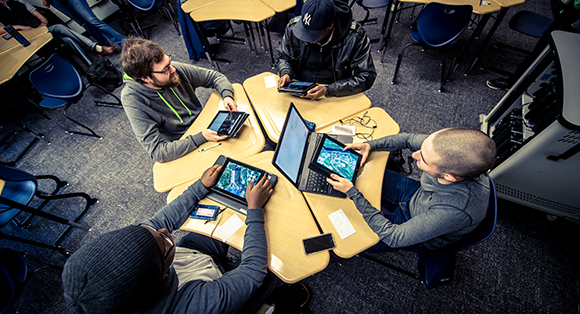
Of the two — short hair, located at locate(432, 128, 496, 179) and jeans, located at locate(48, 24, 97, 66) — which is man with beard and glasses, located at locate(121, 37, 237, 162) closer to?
short hair, located at locate(432, 128, 496, 179)

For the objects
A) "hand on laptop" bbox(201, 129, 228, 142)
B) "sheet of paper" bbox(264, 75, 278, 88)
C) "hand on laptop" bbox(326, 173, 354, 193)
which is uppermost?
"sheet of paper" bbox(264, 75, 278, 88)

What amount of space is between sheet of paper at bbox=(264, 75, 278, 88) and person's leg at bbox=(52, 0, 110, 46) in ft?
12.1

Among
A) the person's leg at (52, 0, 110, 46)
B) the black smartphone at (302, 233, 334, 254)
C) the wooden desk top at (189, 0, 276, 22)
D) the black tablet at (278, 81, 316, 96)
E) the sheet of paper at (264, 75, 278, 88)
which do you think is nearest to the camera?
the black smartphone at (302, 233, 334, 254)

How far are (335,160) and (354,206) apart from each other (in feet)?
1.02

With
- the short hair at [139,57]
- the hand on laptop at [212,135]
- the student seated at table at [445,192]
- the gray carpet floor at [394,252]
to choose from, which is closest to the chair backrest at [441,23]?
the gray carpet floor at [394,252]

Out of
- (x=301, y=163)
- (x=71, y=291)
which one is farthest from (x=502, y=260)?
(x=71, y=291)

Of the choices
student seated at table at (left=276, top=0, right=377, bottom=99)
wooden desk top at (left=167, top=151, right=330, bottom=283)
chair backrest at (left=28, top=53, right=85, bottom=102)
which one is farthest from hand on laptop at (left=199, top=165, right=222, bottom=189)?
chair backrest at (left=28, top=53, right=85, bottom=102)

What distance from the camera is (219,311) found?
3.08 feet

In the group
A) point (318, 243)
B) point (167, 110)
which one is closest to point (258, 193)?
point (318, 243)

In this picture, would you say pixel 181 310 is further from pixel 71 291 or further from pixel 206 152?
pixel 206 152

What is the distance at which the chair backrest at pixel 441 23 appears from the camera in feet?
7.55

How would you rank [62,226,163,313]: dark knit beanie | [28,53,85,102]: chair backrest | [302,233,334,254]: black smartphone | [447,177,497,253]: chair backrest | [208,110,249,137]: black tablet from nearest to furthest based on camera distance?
[62,226,163,313]: dark knit beanie < [447,177,497,253]: chair backrest < [302,233,334,254]: black smartphone < [208,110,249,137]: black tablet < [28,53,85,102]: chair backrest

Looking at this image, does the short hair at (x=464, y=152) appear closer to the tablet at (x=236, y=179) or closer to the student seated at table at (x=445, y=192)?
the student seated at table at (x=445, y=192)

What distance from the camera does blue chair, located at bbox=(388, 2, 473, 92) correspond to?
7.57 ft
